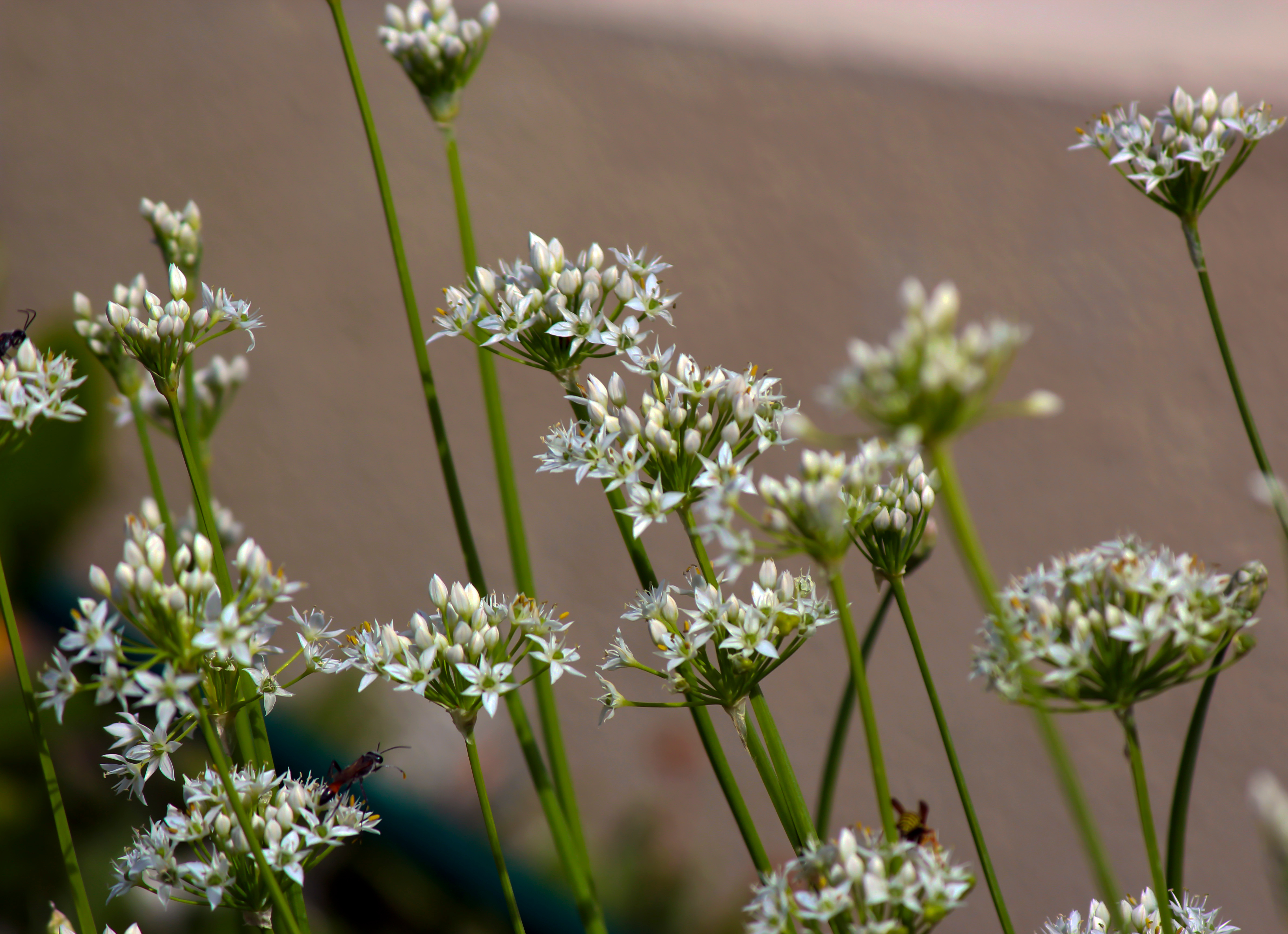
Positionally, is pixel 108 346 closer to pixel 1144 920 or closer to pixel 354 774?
pixel 354 774

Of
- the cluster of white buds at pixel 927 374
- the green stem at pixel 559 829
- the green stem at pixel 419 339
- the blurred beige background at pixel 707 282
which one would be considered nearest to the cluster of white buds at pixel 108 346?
the green stem at pixel 419 339

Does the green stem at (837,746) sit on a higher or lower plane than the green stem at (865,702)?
lower


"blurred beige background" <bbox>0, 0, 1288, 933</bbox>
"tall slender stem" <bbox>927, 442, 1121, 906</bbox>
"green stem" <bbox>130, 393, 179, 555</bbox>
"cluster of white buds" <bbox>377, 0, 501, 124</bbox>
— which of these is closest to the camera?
"tall slender stem" <bbox>927, 442, 1121, 906</bbox>

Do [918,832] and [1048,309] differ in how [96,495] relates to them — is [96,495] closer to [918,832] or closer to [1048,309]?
[918,832]

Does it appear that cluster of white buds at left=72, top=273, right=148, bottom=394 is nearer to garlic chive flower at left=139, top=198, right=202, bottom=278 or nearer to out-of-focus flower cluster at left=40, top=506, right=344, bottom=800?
garlic chive flower at left=139, top=198, right=202, bottom=278

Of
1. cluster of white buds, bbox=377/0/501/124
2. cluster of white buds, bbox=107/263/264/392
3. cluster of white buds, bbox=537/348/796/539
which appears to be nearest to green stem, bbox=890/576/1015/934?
cluster of white buds, bbox=537/348/796/539

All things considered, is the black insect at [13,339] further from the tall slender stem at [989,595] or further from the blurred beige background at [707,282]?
the blurred beige background at [707,282]

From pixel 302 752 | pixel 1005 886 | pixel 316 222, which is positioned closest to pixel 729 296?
pixel 316 222
